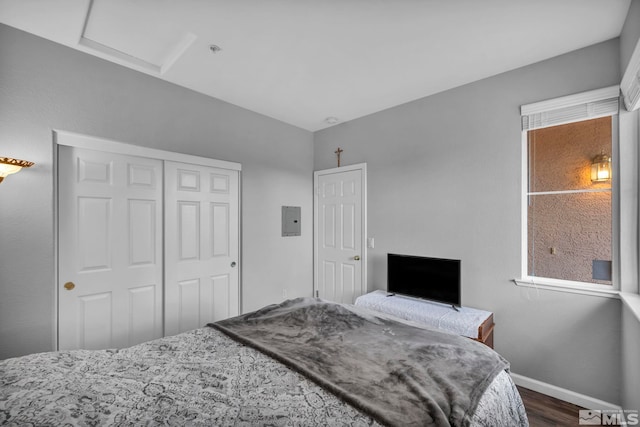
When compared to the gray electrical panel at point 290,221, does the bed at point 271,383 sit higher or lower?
lower

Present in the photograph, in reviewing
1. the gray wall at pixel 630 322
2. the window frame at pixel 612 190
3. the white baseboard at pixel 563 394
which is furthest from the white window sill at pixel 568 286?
the white baseboard at pixel 563 394

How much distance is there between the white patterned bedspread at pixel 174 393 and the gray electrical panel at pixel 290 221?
7.40ft

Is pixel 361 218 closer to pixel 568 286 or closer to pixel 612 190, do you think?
pixel 568 286

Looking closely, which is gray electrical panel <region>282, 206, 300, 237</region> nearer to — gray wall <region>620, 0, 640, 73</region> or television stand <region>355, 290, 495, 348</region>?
television stand <region>355, 290, 495, 348</region>

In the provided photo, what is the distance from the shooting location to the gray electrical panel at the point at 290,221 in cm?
372

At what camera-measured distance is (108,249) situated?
2346 millimetres

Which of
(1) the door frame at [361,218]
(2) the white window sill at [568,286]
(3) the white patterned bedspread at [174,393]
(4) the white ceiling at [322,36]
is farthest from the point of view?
(1) the door frame at [361,218]

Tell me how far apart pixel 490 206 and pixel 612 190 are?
2.58ft

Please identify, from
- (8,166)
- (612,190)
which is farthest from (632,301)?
(8,166)

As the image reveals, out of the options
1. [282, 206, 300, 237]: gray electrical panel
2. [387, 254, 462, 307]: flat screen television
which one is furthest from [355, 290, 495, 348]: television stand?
[282, 206, 300, 237]: gray electrical panel

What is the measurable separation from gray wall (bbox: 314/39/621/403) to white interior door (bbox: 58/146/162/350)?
7.85ft

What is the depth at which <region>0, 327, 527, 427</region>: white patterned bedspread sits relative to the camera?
101cm

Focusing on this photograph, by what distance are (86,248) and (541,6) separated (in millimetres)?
3709

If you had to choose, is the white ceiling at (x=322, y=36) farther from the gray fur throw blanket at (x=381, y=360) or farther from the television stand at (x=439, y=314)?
the television stand at (x=439, y=314)
